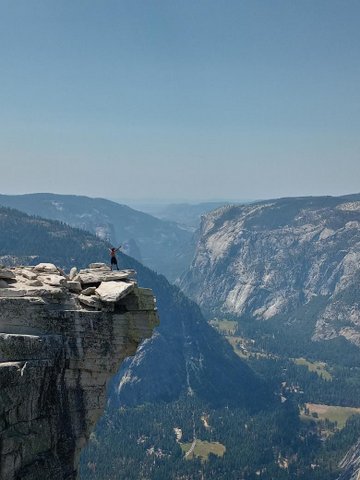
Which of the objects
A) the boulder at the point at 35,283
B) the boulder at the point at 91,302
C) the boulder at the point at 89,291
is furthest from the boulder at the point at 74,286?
the boulder at the point at 35,283

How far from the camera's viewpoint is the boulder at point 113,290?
4759 cm

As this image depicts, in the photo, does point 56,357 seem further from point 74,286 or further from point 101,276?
Result: point 101,276

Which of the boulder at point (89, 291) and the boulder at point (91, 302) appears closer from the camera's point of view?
the boulder at point (91, 302)

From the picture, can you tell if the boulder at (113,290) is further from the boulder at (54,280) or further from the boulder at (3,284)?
the boulder at (3,284)

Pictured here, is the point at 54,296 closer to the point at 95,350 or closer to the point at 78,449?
the point at 95,350

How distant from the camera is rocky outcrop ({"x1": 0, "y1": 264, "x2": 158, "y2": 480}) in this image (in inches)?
1692

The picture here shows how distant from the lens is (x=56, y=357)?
45094mm

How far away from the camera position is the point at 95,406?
47.8 m

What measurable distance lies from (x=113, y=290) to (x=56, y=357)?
23.4 feet

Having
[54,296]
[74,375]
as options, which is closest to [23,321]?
[54,296]

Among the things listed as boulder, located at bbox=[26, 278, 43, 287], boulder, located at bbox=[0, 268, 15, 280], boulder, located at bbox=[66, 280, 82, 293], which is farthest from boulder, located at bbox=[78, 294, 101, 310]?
boulder, located at bbox=[0, 268, 15, 280]

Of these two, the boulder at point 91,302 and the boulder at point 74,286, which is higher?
the boulder at point 74,286

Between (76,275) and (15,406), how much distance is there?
14.2 m

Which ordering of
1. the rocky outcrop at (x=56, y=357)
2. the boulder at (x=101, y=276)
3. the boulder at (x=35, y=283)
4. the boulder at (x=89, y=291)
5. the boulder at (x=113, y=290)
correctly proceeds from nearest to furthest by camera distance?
the rocky outcrop at (x=56, y=357), the boulder at (x=113, y=290), the boulder at (x=35, y=283), the boulder at (x=89, y=291), the boulder at (x=101, y=276)
